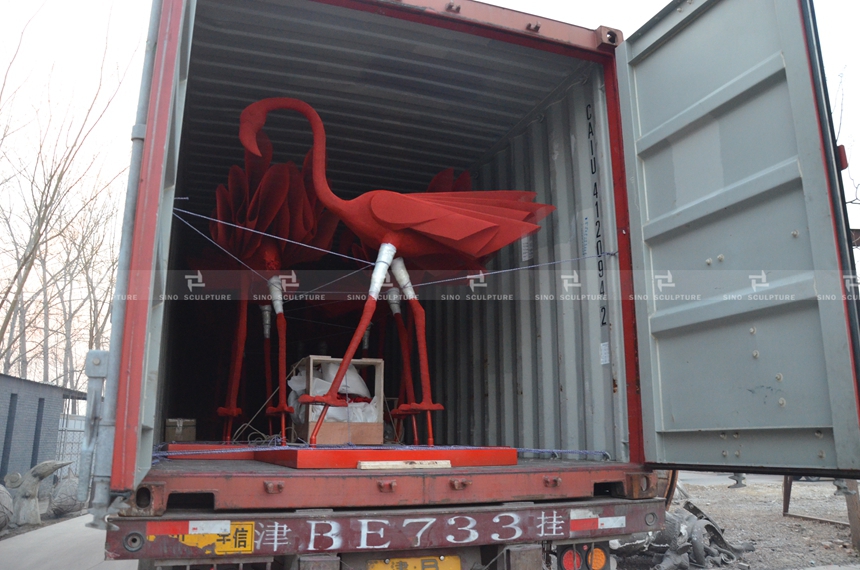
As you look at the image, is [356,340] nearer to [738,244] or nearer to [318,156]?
[318,156]

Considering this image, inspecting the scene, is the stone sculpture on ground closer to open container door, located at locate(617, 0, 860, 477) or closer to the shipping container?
the shipping container

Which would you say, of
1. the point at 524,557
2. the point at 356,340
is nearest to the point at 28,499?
the point at 356,340

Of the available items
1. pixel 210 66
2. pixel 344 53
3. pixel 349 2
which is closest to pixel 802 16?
pixel 349 2

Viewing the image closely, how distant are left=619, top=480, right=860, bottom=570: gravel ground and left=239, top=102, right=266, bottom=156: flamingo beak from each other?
5593mm

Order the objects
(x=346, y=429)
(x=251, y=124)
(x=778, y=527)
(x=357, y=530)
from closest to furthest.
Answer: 1. (x=357, y=530)
2. (x=346, y=429)
3. (x=251, y=124)
4. (x=778, y=527)

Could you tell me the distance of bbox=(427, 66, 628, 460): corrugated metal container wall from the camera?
4.38 m

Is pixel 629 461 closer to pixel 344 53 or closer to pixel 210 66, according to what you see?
pixel 344 53

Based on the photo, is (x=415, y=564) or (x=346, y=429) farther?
(x=346, y=429)

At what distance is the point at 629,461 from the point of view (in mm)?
4051

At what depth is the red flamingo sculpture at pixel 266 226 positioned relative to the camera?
17.2 ft

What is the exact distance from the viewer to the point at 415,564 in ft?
9.96

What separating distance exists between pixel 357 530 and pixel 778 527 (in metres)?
8.42

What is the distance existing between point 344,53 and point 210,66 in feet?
3.56

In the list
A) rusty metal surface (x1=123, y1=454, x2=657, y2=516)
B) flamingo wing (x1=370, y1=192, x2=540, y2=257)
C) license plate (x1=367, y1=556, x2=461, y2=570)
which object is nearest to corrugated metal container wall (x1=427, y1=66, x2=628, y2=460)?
flamingo wing (x1=370, y1=192, x2=540, y2=257)
